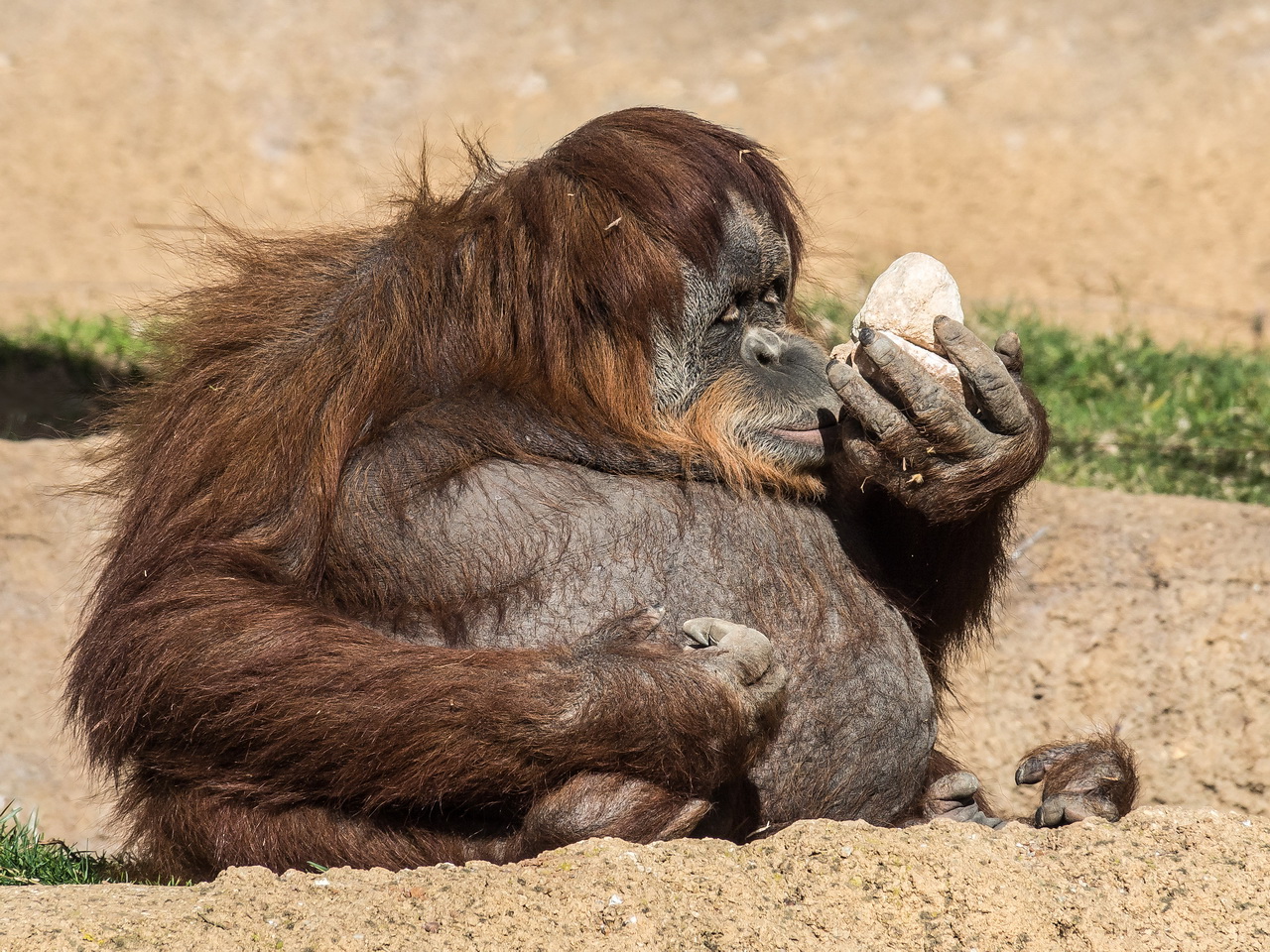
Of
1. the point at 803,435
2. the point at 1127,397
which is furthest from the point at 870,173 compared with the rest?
the point at 803,435

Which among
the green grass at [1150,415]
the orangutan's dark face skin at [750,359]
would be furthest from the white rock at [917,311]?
the green grass at [1150,415]

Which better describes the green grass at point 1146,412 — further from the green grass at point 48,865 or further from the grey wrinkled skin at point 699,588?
the green grass at point 48,865

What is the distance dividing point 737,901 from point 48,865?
162cm

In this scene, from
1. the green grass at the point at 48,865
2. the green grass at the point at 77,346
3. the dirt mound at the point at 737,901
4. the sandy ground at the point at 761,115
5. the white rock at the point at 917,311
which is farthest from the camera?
the sandy ground at the point at 761,115

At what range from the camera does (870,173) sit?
9922mm

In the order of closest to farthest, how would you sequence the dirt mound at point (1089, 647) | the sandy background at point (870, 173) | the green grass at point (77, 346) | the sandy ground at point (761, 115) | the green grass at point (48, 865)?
the green grass at point (48, 865) → the dirt mound at point (1089, 647) → the sandy background at point (870, 173) → the green grass at point (77, 346) → the sandy ground at point (761, 115)

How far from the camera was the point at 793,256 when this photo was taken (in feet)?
10.1

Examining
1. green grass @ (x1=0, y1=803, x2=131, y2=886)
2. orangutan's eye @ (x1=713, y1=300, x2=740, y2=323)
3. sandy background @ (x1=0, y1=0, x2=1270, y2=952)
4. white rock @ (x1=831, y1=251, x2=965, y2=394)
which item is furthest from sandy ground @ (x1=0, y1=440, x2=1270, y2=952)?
sandy background @ (x1=0, y1=0, x2=1270, y2=952)

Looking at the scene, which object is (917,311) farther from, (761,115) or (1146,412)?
(761,115)

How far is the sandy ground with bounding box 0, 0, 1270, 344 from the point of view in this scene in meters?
9.24

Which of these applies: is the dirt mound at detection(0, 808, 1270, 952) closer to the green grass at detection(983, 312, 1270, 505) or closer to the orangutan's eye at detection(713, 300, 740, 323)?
the orangutan's eye at detection(713, 300, 740, 323)

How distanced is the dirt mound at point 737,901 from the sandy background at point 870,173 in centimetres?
166

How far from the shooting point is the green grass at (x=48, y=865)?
9.64 ft

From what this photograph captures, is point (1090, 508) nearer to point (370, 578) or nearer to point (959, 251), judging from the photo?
point (370, 578)
